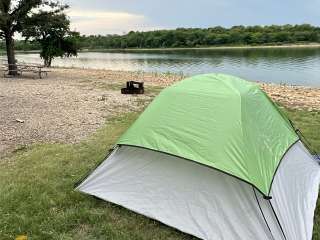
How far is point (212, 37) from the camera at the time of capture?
307ft

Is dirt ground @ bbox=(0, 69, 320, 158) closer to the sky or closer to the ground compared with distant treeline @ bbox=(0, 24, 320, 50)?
closer to the ground

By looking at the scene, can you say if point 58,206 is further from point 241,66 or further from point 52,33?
point 241,66

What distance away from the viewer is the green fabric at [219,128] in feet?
12.6

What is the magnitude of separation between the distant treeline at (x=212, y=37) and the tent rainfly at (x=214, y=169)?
82800 mm

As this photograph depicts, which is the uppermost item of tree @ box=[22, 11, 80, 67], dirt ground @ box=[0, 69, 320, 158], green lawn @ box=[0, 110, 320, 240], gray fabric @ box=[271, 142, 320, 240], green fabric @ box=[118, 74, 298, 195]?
tree @ box=[22, 11, 80, 67]

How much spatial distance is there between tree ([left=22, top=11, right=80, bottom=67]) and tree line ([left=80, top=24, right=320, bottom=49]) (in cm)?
6978

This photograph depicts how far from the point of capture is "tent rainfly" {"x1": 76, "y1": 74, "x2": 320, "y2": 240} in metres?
3.70

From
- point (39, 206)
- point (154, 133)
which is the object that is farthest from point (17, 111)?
point (154, 133)

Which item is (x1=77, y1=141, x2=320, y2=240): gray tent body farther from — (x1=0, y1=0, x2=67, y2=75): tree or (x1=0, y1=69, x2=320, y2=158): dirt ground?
(x1=0, y1=0, x2=67, y2=75): tree

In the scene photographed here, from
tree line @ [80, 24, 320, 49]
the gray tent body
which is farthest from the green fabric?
tree line @ [80, 24, 320, 49]

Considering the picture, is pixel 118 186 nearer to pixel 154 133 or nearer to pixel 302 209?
pixel 154 133

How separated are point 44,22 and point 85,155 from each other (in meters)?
15.2

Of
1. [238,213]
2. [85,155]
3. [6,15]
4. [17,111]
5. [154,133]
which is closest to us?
[238,213]

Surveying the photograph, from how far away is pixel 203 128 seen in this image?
13.6ft
